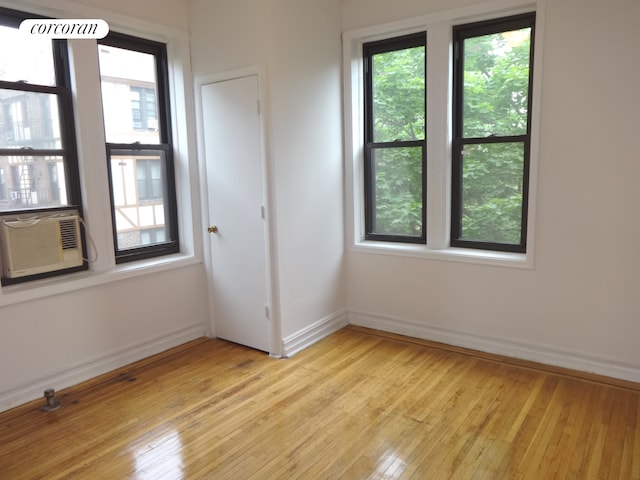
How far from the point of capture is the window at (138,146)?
3.45 m

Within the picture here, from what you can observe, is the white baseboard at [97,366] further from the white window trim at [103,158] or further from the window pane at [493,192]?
the window pane at [493,192]

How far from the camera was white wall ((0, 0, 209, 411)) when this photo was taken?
2.94 meters

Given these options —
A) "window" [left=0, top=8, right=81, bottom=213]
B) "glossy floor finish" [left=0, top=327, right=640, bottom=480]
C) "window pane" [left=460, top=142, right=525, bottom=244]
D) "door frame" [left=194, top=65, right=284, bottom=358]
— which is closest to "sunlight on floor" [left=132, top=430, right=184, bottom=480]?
"glossy floor finish" [left=0, top=327, right=640, bottom=480]

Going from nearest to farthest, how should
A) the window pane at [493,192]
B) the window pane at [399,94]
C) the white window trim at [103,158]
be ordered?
the white window trim at [103,158] → the window pane at [493,192] → the window pane at [399,94]

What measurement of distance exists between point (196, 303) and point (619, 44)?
3.53 meters

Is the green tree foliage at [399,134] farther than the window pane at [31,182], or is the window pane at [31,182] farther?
the green tree foliage at [399,134]

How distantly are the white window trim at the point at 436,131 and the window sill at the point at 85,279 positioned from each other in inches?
60.1

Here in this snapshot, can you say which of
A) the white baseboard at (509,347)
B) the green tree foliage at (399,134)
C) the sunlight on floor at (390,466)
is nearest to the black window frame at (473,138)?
the green tree foliage at (399,134)

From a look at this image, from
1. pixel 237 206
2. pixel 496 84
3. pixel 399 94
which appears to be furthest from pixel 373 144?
pixel 237 206

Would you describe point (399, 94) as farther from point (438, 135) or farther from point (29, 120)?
point (29, 120)

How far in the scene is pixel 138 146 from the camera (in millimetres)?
3600

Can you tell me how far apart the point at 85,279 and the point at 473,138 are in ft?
9.76

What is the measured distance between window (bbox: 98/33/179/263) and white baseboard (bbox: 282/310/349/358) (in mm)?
1257

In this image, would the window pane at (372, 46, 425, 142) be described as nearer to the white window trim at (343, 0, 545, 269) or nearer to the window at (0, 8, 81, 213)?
the white window trim at (343, 0, 545, 269)
